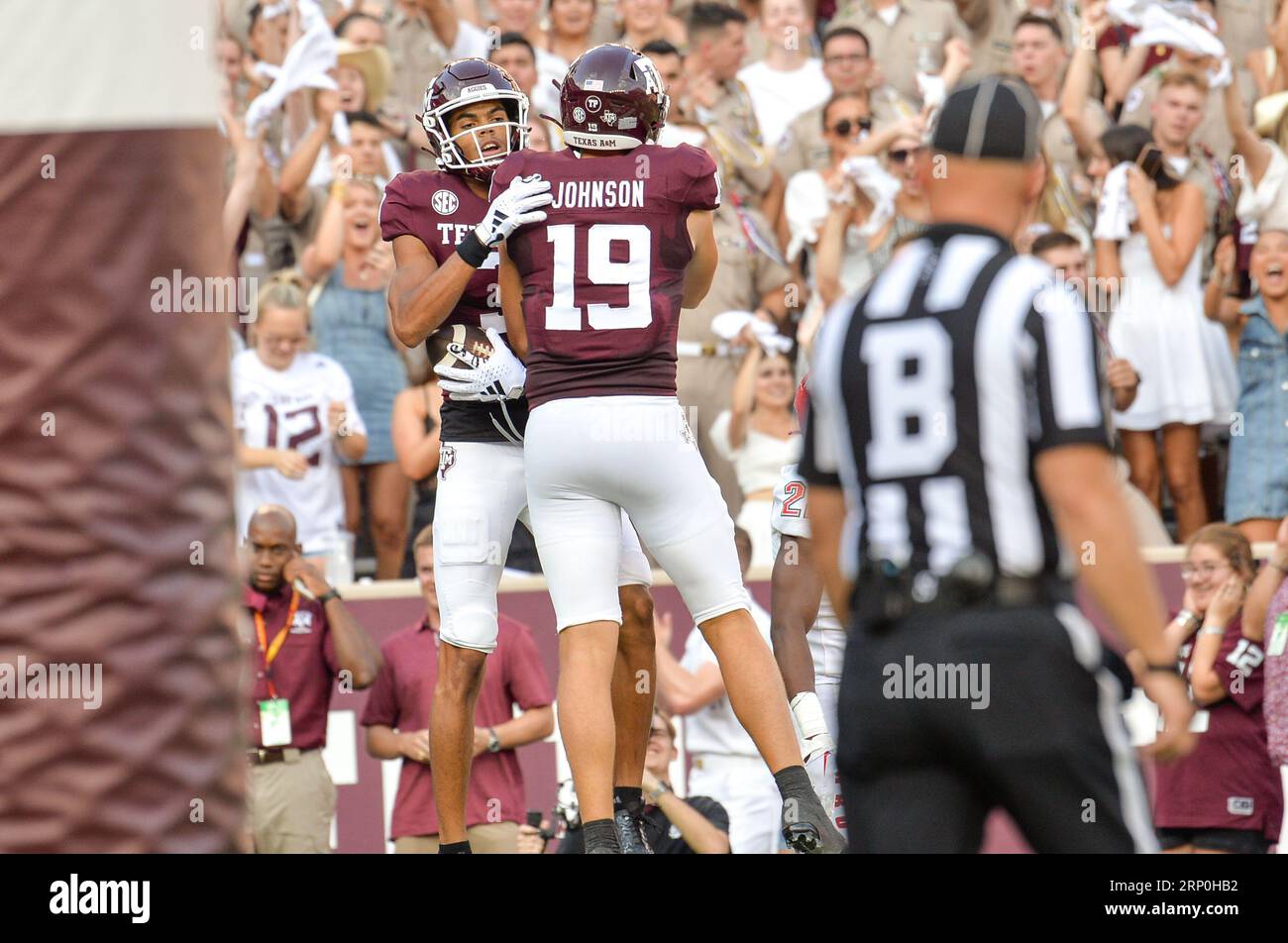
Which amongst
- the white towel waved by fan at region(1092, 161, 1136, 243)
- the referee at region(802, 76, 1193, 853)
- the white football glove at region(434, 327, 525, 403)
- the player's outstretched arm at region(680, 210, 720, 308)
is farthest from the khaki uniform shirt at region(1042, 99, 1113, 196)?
the referee at region(802, 76, 1193, 853)

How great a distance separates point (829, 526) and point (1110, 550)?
620mm

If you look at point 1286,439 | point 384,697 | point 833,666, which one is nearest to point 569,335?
point 833,666

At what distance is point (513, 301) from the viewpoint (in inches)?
200

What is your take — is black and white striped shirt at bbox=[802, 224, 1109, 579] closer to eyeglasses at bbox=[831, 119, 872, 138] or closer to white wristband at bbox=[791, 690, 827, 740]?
white wristband at bbox=[791, 690, 827, 740]

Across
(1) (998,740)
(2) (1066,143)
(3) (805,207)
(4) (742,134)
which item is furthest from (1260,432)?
(1) (998,740)

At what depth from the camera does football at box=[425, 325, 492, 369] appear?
213 inches

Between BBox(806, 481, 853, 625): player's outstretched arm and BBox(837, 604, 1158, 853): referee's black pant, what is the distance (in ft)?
1.04

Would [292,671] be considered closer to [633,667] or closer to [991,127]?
[633,667]

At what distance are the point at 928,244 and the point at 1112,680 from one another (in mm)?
887

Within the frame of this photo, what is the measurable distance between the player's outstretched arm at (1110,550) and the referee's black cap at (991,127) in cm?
59

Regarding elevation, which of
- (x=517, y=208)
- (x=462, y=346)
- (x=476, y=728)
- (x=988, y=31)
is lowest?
(x=476, y=728)

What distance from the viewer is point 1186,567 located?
293 inches

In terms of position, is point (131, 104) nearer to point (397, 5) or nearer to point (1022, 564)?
point (1022, 564)

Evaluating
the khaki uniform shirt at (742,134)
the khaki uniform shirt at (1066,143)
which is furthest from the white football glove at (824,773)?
the khaki uniform shirt at (1066,143)
